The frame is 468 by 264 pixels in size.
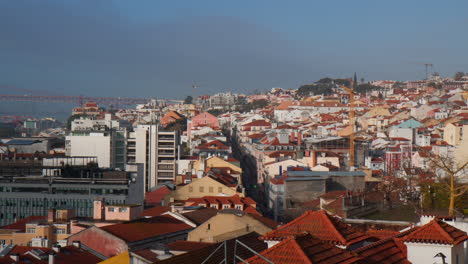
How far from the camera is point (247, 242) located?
58.5 ft

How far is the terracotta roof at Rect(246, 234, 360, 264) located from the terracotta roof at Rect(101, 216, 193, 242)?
12.3 m

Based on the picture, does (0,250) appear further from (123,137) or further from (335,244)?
(123,137)

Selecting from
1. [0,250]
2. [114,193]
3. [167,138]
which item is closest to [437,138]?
[167,138]

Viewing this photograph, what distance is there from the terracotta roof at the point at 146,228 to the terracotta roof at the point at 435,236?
11.1 metres

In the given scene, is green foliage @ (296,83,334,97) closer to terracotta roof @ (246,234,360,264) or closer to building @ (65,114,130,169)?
building @ (65,114,130,169)

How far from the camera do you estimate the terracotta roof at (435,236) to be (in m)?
13.2

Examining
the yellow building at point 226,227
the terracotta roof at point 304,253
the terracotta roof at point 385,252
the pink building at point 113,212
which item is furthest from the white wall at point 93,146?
the terracotta roof at point 304,253

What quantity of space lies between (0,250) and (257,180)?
45351 mm

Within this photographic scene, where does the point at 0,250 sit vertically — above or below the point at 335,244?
below

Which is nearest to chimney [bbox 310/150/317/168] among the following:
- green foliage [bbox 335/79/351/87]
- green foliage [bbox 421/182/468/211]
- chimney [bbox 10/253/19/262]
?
green foliage [bbox 421/182/468/211]

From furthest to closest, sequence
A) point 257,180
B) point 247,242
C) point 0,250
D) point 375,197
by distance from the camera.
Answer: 1. point 257,180
2. point 375,197
3. point 0,250
4. point 247,242

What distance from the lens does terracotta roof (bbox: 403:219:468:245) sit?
43.2 ft

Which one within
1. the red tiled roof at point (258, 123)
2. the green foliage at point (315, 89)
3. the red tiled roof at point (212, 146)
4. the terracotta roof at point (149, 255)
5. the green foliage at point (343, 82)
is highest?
the green foliage at point (343, 82)

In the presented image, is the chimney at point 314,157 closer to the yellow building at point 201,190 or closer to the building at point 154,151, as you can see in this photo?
the building at point 154,151
